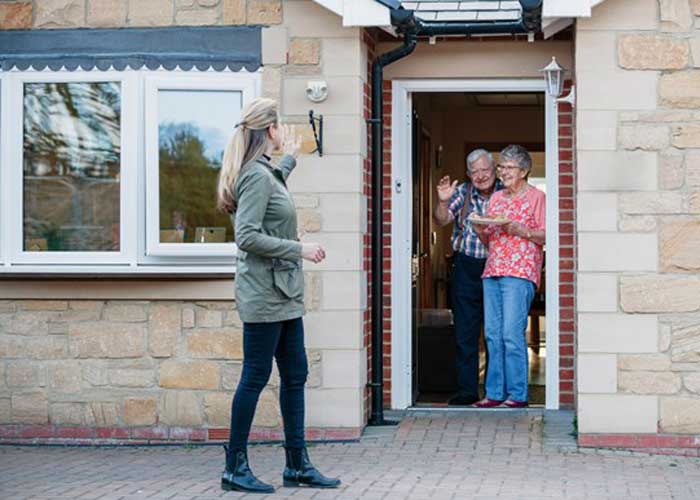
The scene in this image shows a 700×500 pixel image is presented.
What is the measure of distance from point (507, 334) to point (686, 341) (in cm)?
174

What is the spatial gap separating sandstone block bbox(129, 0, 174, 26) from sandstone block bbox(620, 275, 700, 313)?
331cm

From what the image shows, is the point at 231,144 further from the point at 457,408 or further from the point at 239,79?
the point at 457,408

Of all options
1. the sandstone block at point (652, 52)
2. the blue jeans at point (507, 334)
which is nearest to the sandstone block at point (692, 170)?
the sandstone block at point (652, 52)

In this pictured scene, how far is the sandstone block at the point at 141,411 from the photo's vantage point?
29.6 feet

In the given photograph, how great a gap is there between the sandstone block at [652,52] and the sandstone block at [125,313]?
337 centimetres

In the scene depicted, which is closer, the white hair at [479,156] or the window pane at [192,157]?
the window pane at [192,157]

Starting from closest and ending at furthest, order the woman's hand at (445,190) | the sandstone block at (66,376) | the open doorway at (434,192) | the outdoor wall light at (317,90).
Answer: the outdoor wall light at (317,90) < the sandstone block at (66,376) < the woman's hand at (445,190) < the open doorway at (434,192)

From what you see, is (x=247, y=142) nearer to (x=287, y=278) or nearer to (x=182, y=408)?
(x=287, y=278)

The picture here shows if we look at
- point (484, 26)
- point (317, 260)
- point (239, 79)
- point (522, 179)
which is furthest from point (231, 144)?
point (522, 179)

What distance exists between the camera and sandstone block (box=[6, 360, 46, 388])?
910cm

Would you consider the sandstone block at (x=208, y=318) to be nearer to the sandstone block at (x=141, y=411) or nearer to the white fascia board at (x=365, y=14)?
the sandstone block at (x=141, y=411)

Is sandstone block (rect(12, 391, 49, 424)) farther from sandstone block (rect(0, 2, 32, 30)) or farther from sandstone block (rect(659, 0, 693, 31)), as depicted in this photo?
sandstone block (rect(659, 0, 693, 31))

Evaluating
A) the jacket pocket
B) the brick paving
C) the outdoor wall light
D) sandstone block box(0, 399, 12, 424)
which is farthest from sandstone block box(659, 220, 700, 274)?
sandstone block box(0, 399, 12, 424)

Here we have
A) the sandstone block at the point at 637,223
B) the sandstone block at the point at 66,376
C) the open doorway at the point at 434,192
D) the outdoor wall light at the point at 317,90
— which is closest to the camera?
the sandstone block at the point at 637,223
